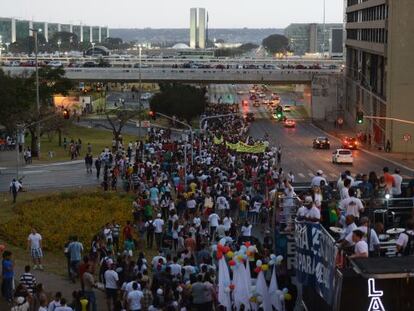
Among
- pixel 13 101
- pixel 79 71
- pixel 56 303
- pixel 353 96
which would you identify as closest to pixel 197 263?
pixel 56 303

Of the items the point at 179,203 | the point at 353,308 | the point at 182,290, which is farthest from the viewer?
the point at 179,203

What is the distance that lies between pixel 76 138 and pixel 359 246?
173 feet

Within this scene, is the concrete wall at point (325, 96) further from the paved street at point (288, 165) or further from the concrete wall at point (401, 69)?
the concrete wall at point (401, 69)

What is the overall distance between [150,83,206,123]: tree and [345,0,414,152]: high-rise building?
14900 millimetres

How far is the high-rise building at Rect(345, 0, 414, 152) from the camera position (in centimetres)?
6062

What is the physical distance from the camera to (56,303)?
15.3 m

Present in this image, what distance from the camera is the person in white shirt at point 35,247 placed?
2147cm

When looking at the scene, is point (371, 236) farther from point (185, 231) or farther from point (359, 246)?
point (185, 231)

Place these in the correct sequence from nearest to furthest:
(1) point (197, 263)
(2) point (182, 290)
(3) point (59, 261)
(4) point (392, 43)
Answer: (2) point (182, 290) → (1) point (197, 263) → (3) point (59, 261) → (4) point (392, 43)

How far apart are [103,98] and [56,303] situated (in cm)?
8935

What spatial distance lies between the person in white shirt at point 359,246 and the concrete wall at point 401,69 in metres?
48.4

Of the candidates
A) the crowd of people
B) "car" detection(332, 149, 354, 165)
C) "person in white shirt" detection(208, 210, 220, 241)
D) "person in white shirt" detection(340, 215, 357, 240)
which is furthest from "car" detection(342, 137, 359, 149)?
"person in white shirt" detection(340, 215, 357, 240)

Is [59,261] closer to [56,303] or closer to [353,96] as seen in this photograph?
[56,303]

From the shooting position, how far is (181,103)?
78.9 m
